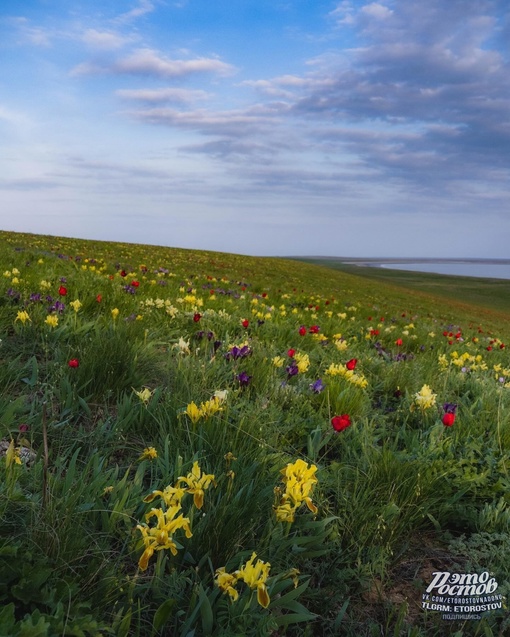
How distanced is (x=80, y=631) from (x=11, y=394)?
2.33 meters

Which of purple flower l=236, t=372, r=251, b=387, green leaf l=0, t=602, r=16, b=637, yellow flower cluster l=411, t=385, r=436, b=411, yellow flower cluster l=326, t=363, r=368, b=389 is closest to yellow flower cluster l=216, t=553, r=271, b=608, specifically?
green leaf l=0, t=602, r=16, b=637

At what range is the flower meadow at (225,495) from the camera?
1818mm

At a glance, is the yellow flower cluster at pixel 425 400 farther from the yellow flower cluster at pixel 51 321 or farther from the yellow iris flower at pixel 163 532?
the yellow flower cluster at pixel 51 321

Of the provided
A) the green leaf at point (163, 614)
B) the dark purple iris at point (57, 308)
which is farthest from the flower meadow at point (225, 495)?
the dark purple iris at point (57, 308)

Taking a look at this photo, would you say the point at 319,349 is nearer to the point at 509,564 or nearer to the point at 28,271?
the point at 509,564

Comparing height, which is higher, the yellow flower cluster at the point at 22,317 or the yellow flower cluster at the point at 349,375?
the yellow flower cluster at the point at 22,317

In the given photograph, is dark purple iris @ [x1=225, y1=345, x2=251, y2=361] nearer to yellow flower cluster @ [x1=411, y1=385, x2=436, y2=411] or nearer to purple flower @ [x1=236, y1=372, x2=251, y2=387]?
purple flower @ [x1=236, y1=372, x2=251, y2=387]

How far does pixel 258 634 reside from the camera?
181 centimetres

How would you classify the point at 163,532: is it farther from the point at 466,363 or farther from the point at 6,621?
the point at 466,363

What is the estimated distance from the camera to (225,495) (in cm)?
218

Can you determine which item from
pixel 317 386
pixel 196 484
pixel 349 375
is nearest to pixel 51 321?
pixel 317 386

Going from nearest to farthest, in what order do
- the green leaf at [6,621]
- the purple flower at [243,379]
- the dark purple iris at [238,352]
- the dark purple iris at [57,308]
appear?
the green leaf at [6,621]
the purple flower at [243,379]
the dark purple iris at [238,352]
the dark purple iris at [57,308]

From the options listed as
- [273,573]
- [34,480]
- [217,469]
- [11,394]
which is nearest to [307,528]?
[273,573]

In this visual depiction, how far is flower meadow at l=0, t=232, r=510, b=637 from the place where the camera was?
182 cm
